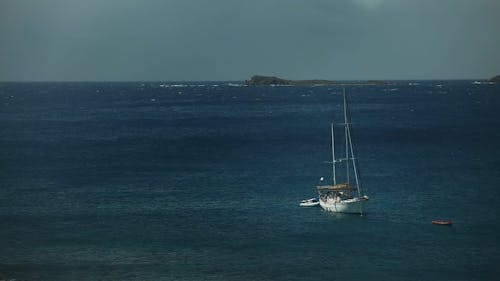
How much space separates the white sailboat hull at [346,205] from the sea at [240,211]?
743 mm

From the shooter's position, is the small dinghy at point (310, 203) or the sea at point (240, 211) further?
the small dinghy at point (310, 203)

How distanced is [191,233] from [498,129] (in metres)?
97.7

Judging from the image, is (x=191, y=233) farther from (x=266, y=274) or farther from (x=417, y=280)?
(x=417, y=280)

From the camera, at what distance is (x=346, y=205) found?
68.6 meters

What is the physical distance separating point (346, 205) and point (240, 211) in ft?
36.4

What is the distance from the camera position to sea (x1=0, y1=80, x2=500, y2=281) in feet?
173

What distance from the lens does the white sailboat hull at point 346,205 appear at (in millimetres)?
67938

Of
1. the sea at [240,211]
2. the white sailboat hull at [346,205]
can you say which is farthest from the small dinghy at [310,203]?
the white sailboat hull at [346,205]

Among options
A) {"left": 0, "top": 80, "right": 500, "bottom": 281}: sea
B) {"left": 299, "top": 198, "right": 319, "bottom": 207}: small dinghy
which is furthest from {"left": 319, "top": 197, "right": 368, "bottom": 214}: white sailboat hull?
{"left": 299, "top": 198, "right": 319, "bottom": 207}: small dinghy

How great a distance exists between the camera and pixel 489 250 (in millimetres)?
55719

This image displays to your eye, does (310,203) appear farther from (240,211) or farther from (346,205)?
(240,211)

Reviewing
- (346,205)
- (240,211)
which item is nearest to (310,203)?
(346,205)

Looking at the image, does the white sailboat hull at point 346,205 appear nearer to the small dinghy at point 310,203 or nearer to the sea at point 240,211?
the sea at point 240,211

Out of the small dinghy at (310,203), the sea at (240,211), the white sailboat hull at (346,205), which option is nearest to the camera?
the sea at (240,211)
